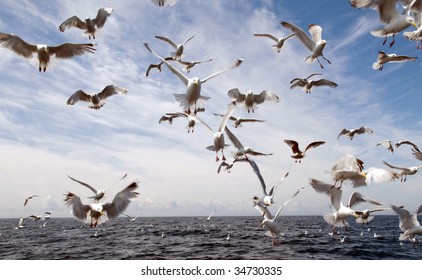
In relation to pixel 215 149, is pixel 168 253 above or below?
below

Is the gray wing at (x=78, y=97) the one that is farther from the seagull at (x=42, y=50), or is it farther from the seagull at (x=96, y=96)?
the seagull at (x=42, y=50)

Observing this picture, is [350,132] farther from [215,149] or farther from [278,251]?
[278,251]

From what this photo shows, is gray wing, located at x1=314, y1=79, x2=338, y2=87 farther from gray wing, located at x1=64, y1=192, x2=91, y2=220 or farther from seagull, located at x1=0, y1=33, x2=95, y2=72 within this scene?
gray wing, located at x1=64, y1=192, x2=91, y2=220

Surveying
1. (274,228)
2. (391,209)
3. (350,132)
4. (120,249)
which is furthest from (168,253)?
(391,209)

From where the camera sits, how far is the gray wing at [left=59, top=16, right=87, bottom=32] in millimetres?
13412

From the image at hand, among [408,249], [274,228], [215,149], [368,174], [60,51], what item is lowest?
[408,249]

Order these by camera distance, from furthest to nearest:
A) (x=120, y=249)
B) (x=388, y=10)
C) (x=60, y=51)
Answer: (x=120, y=249)
(x=60, y=51)
(x=388, y=10)

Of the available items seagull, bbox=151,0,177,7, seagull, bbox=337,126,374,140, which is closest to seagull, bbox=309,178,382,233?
seagull, bbox=337,126,374,140

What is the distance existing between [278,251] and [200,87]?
1522 cm

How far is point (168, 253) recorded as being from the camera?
2372 centimetres

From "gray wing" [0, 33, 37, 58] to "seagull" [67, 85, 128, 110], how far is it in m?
2.82

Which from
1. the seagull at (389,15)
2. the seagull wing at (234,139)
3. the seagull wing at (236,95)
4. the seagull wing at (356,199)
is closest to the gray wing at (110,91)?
→ the seagull wing at (236,95)

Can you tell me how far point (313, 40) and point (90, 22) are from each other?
8.20 meters

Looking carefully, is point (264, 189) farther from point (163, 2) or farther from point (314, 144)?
point (163, 2)
